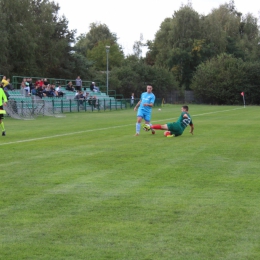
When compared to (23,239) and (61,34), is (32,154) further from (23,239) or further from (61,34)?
(61,34)

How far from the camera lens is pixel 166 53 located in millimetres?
94375

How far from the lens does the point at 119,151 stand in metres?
14.1

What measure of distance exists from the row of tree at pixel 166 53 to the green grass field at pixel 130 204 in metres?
51.5

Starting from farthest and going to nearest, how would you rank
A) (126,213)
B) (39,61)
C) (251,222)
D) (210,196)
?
(39,61), (210,196), (126,213), (251,222)

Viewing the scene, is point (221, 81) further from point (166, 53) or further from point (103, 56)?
point (103, 56)

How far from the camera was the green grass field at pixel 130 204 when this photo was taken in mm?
5609

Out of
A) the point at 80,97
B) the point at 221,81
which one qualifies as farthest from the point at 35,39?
the point at 221,81

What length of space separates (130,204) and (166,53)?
88.1m

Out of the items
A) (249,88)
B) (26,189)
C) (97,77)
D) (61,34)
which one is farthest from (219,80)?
(26,189)

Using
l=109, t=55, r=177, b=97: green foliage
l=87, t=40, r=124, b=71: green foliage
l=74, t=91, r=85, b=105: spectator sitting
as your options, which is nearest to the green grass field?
l=74, t=91, r=85, b=105: spectator sitting

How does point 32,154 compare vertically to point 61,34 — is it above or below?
below

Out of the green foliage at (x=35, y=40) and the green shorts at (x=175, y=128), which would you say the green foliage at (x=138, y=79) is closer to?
the green foliage at (x=35, y=40)

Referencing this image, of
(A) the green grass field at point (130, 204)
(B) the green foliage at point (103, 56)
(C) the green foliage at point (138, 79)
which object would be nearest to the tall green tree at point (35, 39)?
(C) the green foliage at point (138, 79)

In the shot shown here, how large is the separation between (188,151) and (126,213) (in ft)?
23.8
